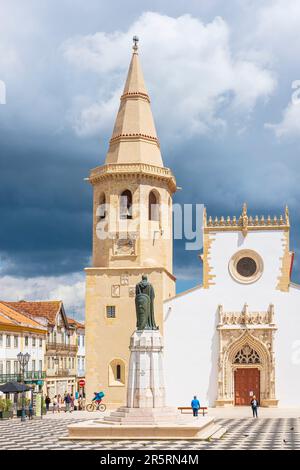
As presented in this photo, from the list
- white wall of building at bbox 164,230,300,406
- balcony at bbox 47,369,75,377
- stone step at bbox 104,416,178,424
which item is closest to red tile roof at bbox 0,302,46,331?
balcony at bbox 47,369,75,377

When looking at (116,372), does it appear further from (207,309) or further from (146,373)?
(146,373)

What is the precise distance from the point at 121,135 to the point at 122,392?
15.5 meters

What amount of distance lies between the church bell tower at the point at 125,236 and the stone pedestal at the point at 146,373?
52.4 feet

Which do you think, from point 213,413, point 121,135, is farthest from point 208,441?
point 121,135

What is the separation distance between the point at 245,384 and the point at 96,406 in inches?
328

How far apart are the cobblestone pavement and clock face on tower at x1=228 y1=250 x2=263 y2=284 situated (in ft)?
35.2

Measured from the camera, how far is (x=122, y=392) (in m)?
41.8

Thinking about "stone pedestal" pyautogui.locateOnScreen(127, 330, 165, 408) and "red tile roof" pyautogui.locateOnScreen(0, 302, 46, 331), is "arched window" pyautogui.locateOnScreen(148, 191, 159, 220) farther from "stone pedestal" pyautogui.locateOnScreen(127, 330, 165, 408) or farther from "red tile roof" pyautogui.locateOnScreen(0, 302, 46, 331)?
"stone pedestal" pyautogui.locateOnScreen(127, 330, 165, 408)

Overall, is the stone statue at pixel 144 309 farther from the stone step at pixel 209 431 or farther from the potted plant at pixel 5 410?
the potted plant at pixel 5 410

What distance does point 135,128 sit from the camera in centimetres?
4631

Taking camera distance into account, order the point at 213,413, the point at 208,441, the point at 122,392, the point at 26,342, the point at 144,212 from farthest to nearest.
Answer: the point at 26,342 → the point at 144,212 → the point at 122,392 → the point at 213,413 → the point at 208,441

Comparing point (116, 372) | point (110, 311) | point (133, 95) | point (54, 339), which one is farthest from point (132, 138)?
point (54, 339)

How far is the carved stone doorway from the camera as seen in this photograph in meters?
41.8
